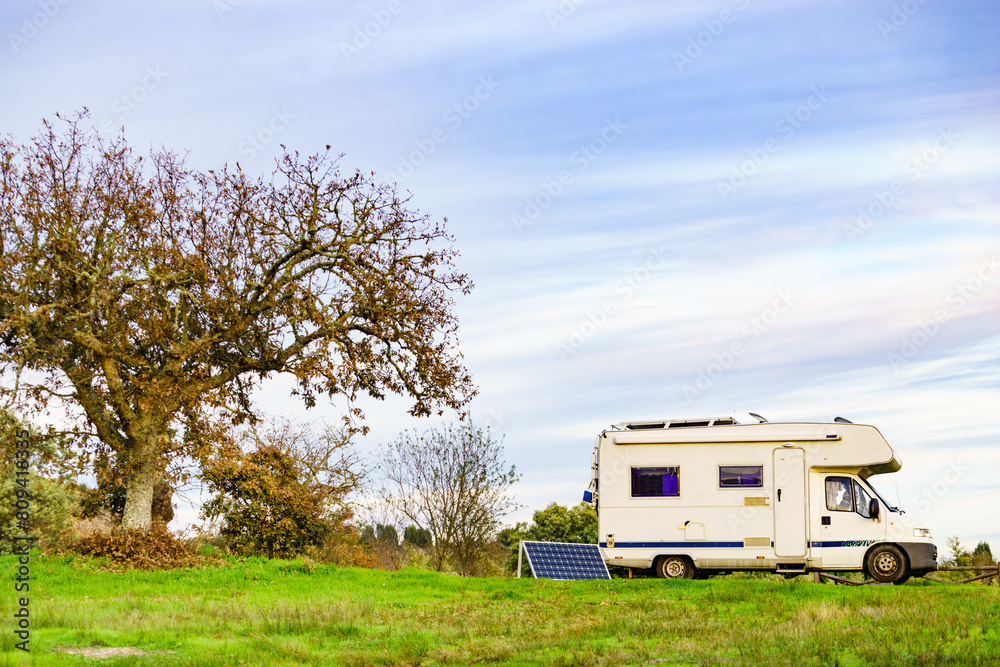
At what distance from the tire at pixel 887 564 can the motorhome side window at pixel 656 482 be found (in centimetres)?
445

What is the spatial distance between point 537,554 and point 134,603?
9.56 meters

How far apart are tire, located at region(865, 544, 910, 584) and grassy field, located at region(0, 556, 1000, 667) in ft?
5.42

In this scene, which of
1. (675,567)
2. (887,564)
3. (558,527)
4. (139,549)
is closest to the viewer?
(887,564)

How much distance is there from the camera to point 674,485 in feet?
70.0

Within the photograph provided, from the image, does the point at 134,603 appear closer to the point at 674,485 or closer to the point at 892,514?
the point at 674,485

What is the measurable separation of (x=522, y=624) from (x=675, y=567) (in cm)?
932

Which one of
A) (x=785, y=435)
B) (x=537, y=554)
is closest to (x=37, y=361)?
(x=537, y=554)

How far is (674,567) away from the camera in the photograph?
21.4 meters

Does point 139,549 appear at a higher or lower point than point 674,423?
lower

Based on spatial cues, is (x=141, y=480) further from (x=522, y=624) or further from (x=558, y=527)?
(x=558, y=527)

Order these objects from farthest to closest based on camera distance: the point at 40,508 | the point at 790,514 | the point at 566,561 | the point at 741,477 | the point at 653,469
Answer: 1. the point at 40,508
2. the point at 566,561
3. the point at 653,469
4. the point at 741,477
5. the point at 790,514

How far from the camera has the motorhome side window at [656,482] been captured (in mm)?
21359

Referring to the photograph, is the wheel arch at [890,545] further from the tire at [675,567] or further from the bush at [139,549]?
the bush at [139,549]

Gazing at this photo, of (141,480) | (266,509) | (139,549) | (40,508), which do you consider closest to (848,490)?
(266,509)
